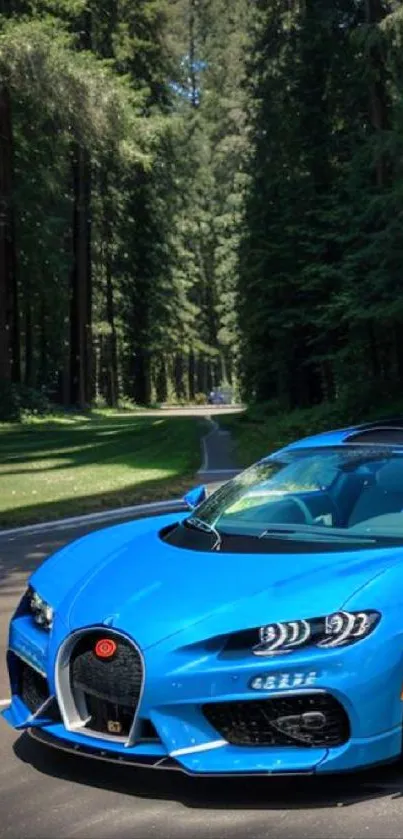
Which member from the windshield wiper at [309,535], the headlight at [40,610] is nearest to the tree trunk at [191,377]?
the windshield wiper at [309,535]

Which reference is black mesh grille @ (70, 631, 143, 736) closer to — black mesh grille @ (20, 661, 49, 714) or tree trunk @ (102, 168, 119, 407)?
black mesh grille @ (20, 661, 49, 714)

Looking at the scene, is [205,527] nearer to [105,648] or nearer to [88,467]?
[105,648]

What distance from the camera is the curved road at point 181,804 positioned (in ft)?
11.0

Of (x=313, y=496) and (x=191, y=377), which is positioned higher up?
(x=191, y=377)

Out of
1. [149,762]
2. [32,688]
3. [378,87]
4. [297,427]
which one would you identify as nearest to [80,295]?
[297,427]

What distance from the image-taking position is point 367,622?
11.7ft

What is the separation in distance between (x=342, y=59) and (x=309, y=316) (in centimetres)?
822

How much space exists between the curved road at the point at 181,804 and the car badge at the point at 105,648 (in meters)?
0.58

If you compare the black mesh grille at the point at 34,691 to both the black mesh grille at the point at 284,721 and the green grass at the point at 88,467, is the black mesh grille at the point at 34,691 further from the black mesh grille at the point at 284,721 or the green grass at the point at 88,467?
the green grass at the point at 88,467

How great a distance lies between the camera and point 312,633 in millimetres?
3482

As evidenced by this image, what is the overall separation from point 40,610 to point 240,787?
121 cm

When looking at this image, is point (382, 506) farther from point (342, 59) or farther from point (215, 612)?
point (342, 59)

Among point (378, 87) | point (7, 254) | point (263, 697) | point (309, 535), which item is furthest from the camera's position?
point (7, 254)

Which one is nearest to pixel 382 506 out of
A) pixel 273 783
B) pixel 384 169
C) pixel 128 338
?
pixel 273 783
